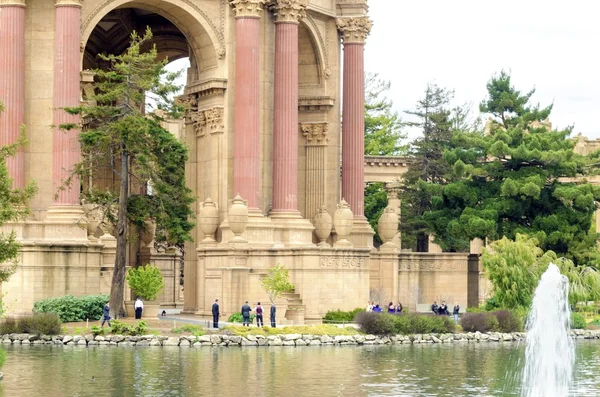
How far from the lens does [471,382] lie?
120 feet

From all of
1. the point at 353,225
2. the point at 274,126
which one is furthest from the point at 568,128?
the point at 274,126

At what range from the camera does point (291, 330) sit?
5012 cm

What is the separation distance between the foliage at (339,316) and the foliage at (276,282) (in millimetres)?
2315

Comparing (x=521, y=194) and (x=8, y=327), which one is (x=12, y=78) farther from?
(x=521, y=194)

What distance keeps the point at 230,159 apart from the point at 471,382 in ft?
87.1

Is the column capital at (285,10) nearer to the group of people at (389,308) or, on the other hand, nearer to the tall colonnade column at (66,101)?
the tall colonnade column at (66,101)

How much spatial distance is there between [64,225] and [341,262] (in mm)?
12017

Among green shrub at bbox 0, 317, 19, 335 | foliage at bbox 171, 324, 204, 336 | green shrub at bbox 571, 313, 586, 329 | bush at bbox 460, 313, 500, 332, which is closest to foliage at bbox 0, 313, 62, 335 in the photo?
green shrub at bbox 0, 317, 19, 335

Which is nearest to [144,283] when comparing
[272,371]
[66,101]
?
[66,101]

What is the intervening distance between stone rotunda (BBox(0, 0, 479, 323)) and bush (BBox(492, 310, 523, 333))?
661 cm

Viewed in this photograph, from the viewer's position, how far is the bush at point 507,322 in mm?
55188

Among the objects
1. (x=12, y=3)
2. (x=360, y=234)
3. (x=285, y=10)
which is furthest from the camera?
(x=360, y=234)

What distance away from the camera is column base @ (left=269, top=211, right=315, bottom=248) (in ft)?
198

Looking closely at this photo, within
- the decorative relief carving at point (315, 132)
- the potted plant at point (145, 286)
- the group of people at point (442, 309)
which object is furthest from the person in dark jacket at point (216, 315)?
the decorative relief carving at point (315, 132)
